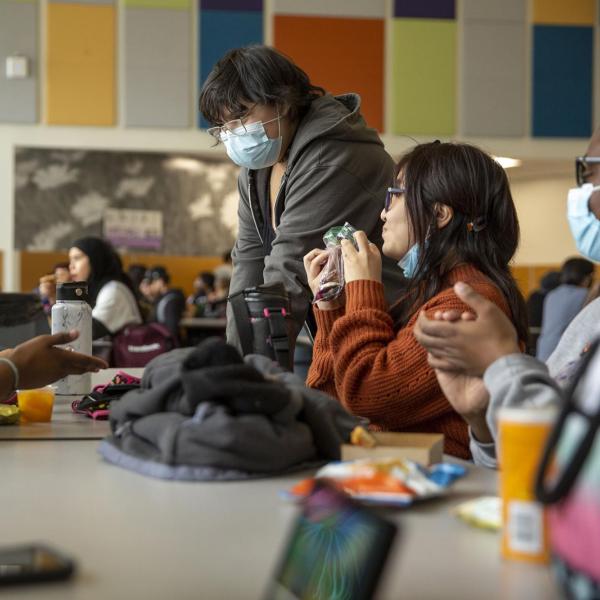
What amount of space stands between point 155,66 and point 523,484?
7730 mm

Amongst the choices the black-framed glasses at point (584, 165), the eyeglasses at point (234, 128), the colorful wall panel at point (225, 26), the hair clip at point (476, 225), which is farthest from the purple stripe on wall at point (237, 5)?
the hair clip at point (476, 225)

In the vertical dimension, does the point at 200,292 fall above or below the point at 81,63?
below

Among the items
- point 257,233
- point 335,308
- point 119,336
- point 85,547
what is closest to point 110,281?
point 119,336

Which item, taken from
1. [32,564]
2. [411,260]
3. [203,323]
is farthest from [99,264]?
[32,564]

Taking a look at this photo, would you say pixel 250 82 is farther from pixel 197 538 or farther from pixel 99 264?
pixel 99 264

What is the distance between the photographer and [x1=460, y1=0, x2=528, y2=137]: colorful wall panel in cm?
828

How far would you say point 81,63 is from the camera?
7984 mm

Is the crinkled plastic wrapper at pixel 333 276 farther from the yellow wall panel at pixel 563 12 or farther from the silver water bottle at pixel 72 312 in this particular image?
the yellow wall panel at pixel 563 12

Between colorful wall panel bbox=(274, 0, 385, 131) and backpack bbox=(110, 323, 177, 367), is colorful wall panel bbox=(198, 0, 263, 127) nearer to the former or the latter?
colorful wall panel bbox=(274, 0, 385, 131)

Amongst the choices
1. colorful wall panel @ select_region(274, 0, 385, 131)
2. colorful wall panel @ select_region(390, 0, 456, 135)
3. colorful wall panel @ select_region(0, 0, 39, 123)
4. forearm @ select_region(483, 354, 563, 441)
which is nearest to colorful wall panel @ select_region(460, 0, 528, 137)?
colorful wall panel @ select_region(390, 0, 456, 135)

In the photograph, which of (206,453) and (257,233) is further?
(257,233)

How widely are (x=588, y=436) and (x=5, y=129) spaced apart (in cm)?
792

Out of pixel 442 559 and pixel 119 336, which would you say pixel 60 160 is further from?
pixel 442 559

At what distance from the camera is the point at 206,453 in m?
1.03
